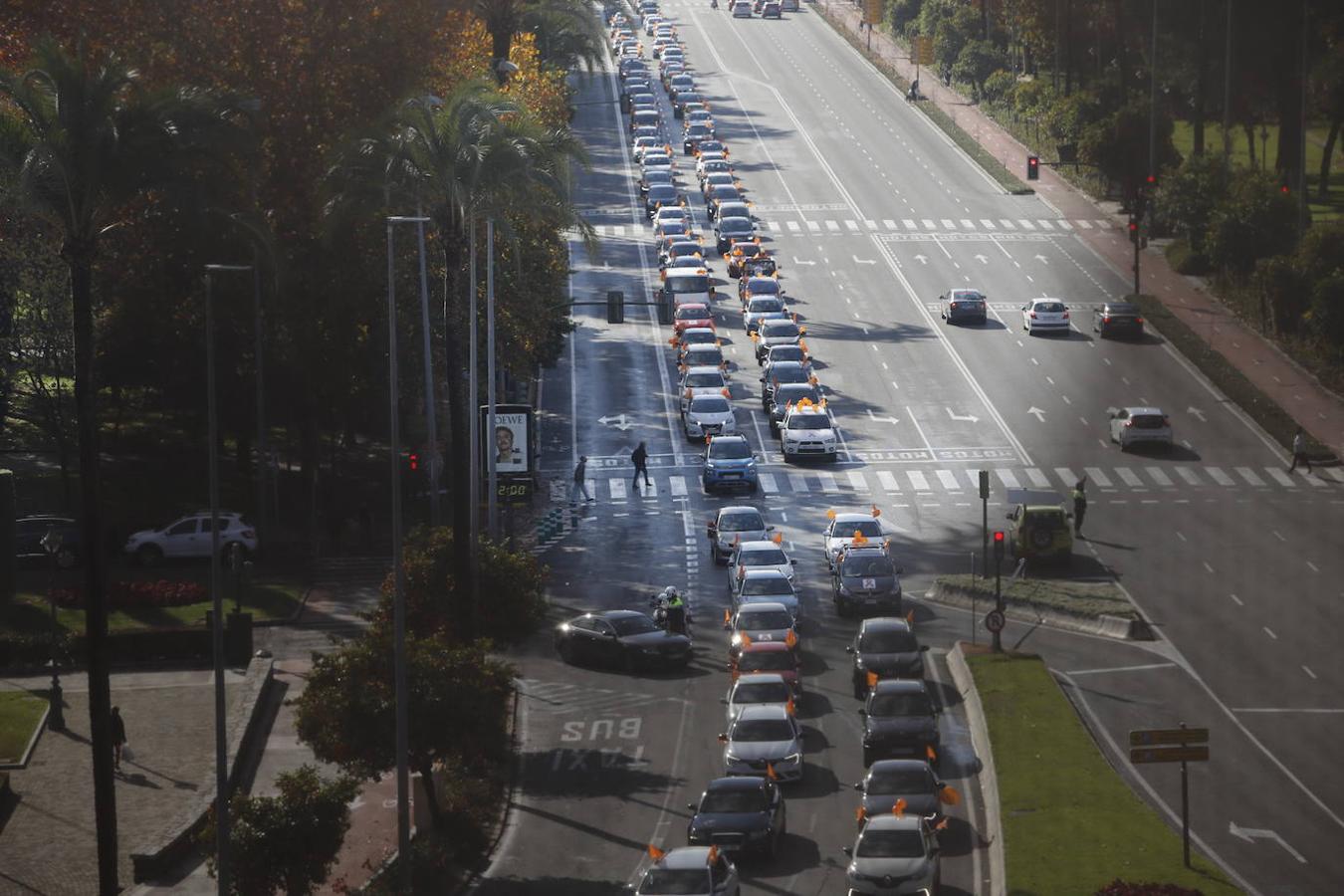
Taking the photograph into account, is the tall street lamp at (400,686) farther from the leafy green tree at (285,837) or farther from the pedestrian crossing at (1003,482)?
the pedestrian crossing at (1003,482)

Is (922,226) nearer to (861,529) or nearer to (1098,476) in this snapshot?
(1098,476)

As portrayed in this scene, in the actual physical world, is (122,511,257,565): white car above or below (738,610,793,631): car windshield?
below

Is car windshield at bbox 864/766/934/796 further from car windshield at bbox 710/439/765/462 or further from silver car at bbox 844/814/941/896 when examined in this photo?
car windshield at bbox 710/439/765/462

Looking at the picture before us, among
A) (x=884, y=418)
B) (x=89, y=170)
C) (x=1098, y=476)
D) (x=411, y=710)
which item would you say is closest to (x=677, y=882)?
(x=411, y=710)

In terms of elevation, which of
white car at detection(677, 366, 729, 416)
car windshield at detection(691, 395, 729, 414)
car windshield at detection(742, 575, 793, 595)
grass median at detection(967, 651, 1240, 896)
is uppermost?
white car at detection(677, 366, 729, 416)

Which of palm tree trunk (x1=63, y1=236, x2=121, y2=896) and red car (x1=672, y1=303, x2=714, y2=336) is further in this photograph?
red car (x1=672, y1=303, x2=714, y2=336)

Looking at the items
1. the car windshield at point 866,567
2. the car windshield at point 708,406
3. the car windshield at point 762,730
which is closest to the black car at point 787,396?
the car windshield at point 708,406

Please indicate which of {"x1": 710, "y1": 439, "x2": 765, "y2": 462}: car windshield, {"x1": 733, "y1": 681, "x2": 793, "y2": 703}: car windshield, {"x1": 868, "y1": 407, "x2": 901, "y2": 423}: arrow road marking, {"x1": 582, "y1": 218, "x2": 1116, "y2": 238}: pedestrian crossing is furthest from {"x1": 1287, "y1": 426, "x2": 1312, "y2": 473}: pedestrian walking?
{"x1": 582, "y1": 218, "x2": 1116, "y2": 238}: pedestrian crossing

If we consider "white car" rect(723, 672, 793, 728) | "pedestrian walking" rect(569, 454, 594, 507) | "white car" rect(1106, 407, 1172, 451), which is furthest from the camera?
"white car" rect(1106, 407, 1172, 451)
